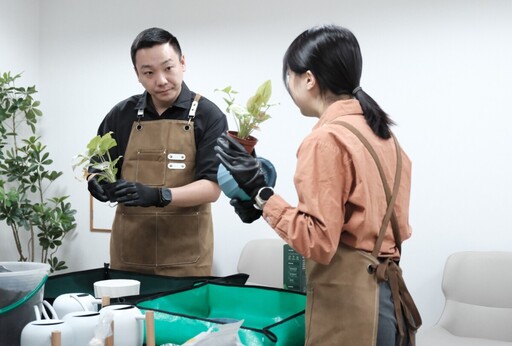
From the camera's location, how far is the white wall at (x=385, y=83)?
3.08 metres

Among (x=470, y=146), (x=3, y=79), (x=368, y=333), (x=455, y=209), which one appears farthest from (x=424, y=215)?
(x=3, y=79)

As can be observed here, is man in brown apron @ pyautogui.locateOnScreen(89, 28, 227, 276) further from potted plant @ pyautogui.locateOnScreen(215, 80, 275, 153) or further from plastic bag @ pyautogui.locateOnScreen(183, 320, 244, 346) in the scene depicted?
plastic bag @ pyautogui.locateOnScreen(183, 320, 244, 346)

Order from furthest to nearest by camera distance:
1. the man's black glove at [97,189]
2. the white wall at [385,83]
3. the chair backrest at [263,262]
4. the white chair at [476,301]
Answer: the chair backrest at [263,262] < the white wall at [385,83] < the white chair at [476,301] < the man's black glove at [97,189]

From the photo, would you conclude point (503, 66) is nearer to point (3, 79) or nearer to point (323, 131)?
point (323, 131)

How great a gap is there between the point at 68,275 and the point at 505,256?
2229 mm

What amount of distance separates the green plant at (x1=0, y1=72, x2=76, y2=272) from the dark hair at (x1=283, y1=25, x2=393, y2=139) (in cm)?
308

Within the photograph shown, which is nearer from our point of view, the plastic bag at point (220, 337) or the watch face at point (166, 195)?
the plastic bag at point (220, 337)

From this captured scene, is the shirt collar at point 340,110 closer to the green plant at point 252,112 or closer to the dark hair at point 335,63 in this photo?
the dark hair at point 335,63

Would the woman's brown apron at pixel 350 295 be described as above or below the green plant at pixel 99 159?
below

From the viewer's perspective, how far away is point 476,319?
2.87 metres

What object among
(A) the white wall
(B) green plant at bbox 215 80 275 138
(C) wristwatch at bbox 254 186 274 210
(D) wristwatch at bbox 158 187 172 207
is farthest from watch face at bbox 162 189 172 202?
(A) the white wall

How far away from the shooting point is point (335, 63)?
1.34 metres

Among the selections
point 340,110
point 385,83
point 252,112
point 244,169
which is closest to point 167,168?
point 252,112

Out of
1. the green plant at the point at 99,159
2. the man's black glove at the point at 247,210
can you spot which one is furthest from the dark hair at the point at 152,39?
the man's black glove at the point at 247,210
